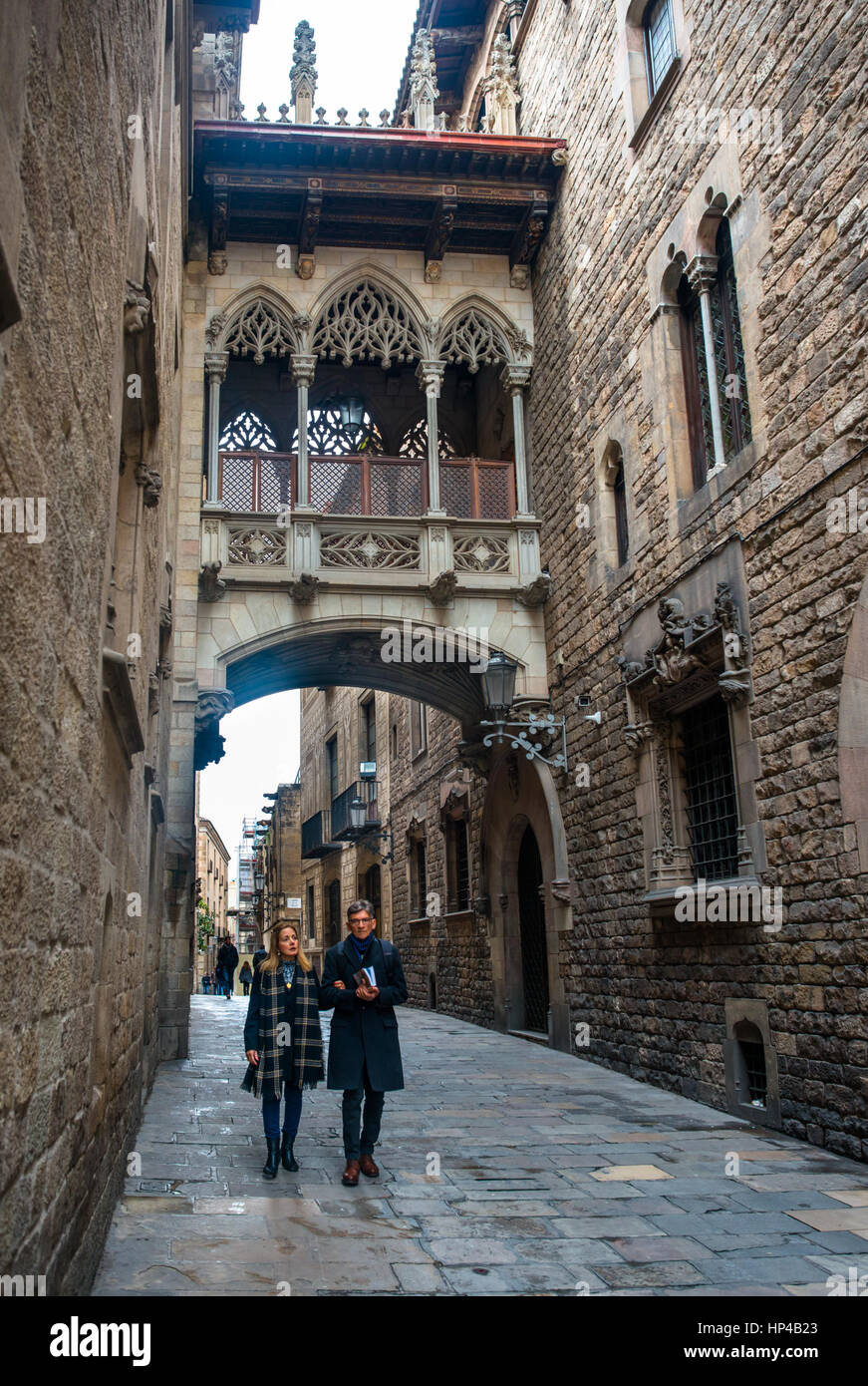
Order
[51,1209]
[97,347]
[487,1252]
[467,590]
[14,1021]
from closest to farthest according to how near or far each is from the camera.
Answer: [14,1021] → [51,1209] → [97,347] → [487,1252] → [467,590]

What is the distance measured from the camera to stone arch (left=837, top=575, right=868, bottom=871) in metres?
6.79

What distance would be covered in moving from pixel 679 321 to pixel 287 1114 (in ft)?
24.0

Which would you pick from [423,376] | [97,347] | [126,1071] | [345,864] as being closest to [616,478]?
[423,376]

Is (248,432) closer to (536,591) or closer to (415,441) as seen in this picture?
(415,441)

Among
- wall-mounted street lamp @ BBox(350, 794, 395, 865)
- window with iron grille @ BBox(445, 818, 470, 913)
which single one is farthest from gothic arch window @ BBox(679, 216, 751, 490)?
wall-mounted street lamp @ BBox(350, 794, 395, 865)

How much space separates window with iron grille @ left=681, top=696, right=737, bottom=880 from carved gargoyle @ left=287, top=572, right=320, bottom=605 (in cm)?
484

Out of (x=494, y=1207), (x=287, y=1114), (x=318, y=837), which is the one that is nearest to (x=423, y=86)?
(x=287, y=1114)

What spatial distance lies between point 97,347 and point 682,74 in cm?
805

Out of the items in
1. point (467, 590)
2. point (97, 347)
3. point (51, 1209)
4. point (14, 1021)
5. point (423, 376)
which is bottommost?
point (51, 1209)

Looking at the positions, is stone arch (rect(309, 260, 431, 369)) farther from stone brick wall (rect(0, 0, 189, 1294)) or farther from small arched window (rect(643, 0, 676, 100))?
stone brick wall (rect(0, 0, 189, 1294))

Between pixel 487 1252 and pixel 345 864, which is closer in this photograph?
pixel 487 1252

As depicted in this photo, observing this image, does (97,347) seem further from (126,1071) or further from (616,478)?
Answer: (616,478)

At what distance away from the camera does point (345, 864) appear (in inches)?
1094

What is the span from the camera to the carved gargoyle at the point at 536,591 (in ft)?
43.9
